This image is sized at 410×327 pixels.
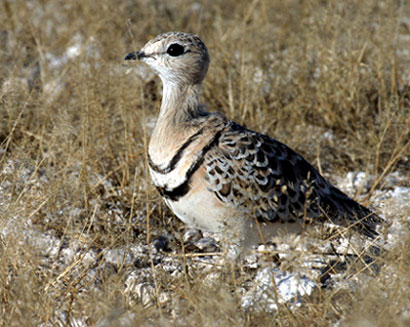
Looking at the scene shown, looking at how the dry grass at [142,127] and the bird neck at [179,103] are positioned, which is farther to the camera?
the bird neck at [179,103]

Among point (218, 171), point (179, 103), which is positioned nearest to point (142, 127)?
point (179, 103)

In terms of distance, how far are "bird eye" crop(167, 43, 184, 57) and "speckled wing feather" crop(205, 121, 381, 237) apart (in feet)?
1.52

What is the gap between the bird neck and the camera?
323 cm

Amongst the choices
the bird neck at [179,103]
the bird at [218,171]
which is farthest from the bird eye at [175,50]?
the bird neck at [179,103]

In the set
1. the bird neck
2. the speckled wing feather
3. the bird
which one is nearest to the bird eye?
the bird

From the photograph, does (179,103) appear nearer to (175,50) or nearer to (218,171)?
(175,50)

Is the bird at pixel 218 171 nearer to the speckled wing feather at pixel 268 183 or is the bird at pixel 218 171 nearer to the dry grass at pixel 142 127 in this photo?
the speckled wing feather at pixel 268 183

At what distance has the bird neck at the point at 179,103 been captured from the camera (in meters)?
3.23

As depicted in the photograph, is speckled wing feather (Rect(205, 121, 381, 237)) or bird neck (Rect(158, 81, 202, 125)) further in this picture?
bird neck (Rect(158, 81, 202, 125))

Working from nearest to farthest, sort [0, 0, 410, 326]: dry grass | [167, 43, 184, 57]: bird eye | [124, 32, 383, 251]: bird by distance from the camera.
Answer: [0, 0, 410, 326]: dry grass → [124, 32, 383, 251]: bird → [167, 43, 184, 57]: bird eye

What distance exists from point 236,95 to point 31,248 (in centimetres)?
246

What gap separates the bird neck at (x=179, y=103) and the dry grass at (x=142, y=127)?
0.40 meters

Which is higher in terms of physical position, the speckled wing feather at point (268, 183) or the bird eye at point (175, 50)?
the bird eye at point (175, 50)

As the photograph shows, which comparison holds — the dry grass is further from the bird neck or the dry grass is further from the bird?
the bird neck
